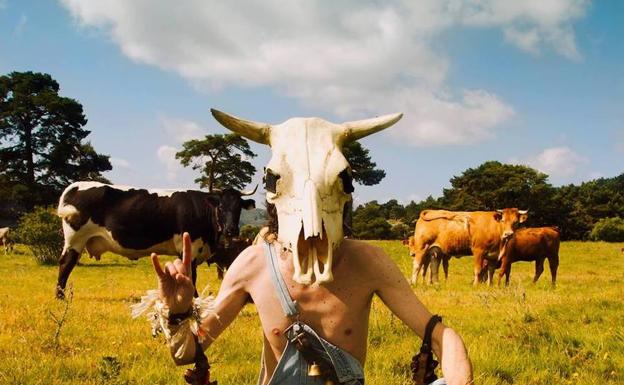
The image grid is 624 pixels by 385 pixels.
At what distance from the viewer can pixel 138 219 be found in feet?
35.8

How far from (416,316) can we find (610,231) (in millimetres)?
45508

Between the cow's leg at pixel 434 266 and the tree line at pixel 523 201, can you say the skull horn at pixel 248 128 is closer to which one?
the cow's leg at pixel 434 266

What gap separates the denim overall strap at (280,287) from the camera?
2.26 meters

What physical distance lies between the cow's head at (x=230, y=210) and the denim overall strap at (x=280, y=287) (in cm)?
848

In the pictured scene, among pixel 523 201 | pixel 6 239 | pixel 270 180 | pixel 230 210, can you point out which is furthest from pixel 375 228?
pixel 270 180

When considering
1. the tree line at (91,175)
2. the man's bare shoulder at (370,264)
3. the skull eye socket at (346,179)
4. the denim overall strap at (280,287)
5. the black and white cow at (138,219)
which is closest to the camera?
the skull eye socket at (346,179)

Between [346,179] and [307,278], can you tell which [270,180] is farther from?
[307,278]

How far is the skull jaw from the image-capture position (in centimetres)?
193

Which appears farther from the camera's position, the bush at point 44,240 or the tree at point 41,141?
the tree at point 41,141

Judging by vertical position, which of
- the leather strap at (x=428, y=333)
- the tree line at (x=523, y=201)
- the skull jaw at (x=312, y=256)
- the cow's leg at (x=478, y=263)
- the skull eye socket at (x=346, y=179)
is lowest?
the cow's leg at (x=478, y=263)

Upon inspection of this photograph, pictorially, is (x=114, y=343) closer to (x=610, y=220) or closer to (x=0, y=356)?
(x=0, y=356)

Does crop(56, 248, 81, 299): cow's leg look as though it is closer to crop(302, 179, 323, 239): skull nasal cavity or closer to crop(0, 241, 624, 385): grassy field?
crop(0, 241, 624, 385): grassy field

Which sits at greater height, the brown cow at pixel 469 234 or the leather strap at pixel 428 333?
the brown cow at pixel 469 234

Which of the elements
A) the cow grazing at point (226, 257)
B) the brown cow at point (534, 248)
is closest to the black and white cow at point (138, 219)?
the cow grazing at point (226, 257)
